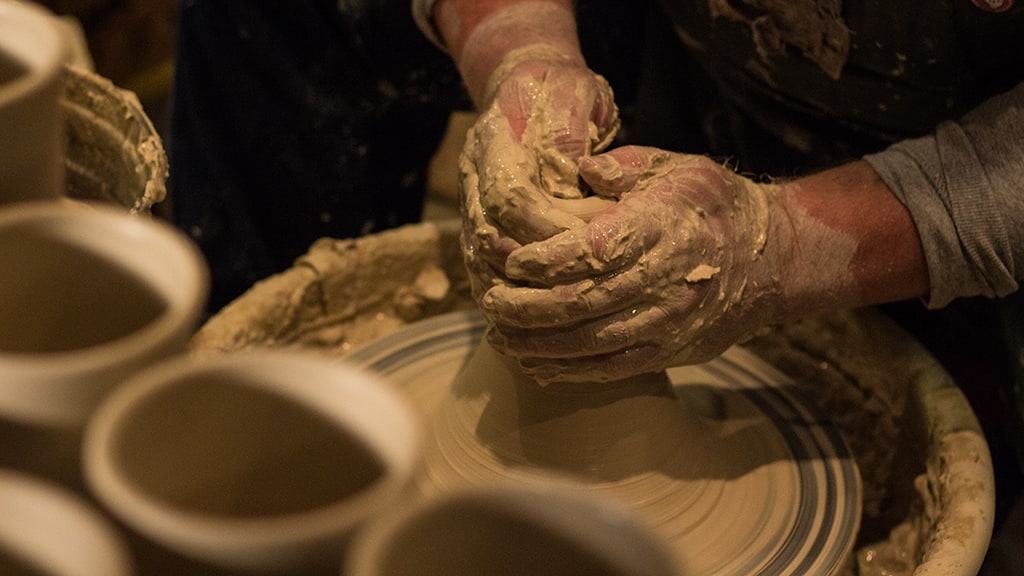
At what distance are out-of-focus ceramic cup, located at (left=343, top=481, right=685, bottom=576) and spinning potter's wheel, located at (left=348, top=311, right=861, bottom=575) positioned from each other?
0.60 metres

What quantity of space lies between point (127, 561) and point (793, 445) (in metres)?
1.13

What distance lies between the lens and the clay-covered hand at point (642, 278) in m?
1.05

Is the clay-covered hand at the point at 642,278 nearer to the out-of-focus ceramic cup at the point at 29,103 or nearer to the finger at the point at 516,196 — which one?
the finger at the point at 516,196

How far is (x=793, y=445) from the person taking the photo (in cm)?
142

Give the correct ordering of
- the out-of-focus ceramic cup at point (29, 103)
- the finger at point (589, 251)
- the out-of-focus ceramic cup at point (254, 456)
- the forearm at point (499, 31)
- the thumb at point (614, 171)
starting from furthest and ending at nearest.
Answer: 1. the forearm at point (499, 31)
2. the thumb at point (614, 171)
3. the finger at point (589, 251)
4. the out-of-focus ceramic cup at point (29, 103)
5. the out-of-focus ceramic cup at point (254, 456)

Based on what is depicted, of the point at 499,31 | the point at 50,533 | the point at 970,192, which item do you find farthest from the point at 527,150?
the point at 50,533

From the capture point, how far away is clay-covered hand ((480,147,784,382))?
3.44 ft

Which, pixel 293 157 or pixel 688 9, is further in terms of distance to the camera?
pixel 293 157

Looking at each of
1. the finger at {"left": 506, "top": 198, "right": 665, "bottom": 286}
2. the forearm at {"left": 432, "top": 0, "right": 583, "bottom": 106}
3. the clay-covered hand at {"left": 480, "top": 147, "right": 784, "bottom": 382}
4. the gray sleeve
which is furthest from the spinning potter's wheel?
the forearm at {"left": 432, "top": 0, "right": 583, "bottom": 106}

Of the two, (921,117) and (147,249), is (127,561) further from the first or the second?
(921,117)

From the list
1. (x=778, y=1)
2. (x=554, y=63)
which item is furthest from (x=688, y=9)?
(x=554, y=63)

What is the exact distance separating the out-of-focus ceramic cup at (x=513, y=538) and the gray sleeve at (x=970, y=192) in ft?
2.79

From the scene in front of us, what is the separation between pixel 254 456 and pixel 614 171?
2.17 feet

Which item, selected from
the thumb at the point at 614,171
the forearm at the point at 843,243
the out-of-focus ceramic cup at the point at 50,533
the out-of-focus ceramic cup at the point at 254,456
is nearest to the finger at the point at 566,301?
the thumb at the point at 614,171
